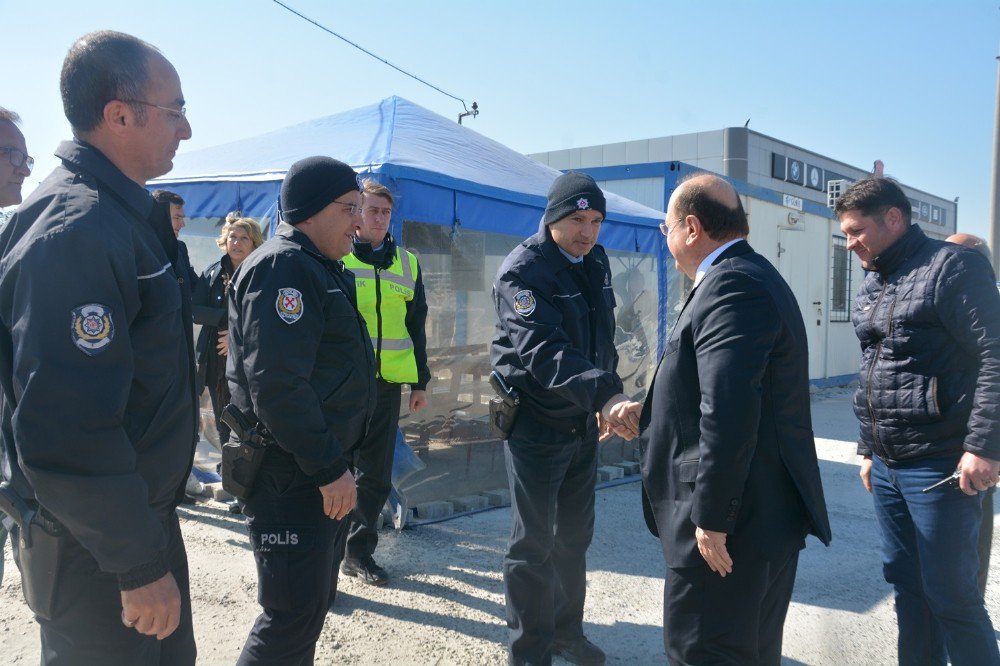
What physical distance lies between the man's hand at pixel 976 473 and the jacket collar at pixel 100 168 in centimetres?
274

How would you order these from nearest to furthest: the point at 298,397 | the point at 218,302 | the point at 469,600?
the point at 298,397 < the point at 469,600 < the point at 218,302

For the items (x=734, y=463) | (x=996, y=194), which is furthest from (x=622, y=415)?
(x=996, y=194)

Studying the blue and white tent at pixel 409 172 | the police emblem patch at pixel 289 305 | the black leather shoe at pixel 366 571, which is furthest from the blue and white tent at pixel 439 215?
the police emblem patch at pixel 289 305

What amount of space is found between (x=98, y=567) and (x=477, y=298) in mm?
4411

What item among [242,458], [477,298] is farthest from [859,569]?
[242,458]

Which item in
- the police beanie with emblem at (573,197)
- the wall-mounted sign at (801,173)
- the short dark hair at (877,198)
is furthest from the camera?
the wall-mounted sign at (801,173)

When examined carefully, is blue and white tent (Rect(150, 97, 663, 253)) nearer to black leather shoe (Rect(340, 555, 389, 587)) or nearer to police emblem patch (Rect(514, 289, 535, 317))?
police emblem patch (Rect(514, 289, 535, 317))

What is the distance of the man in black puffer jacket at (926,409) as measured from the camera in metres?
2.58

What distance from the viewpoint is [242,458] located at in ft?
7.68

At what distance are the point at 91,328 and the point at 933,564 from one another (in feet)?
9.07

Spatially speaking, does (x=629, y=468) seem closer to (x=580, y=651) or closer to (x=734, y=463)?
(x=580, y=651)

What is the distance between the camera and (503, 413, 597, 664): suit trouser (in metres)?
3.02

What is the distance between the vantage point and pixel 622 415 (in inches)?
104

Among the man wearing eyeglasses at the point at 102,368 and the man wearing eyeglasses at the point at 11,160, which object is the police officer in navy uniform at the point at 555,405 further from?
the man wearing eyeglasses at the point at 11,160
